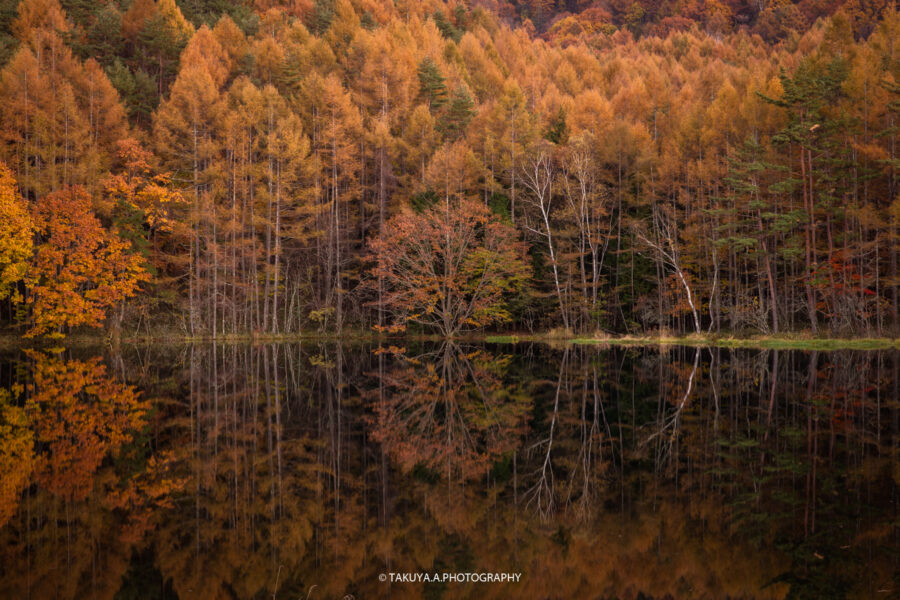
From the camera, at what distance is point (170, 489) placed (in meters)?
7.34

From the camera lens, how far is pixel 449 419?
454 inches

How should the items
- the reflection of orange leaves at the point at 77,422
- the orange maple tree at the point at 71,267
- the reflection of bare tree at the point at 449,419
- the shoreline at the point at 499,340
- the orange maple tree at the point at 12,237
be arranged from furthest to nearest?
the orange maple tree at the point at 71,267, the orange maple tree at the point at 12,237, the shoreline at the point at 499,340, the reflection of bare tree at the point at 449,419, the reflection of orange leaves at the point at 77,422

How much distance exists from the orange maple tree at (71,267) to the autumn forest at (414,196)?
0.13 meters

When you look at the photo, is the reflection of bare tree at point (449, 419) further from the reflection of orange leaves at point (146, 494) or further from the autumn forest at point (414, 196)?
the autumn forest at point (414, 196)

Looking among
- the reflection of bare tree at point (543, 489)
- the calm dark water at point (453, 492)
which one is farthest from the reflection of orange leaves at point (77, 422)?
the reflection of bare tree at point (543, 489)

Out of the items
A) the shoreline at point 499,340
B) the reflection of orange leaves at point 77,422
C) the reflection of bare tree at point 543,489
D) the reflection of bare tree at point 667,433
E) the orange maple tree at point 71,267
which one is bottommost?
the reflection of bare tree at point 543,489

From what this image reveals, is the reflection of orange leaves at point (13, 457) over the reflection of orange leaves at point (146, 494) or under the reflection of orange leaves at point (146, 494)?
over

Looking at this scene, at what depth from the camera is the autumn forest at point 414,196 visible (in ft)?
105

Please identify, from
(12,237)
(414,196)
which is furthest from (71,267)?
(414,196)

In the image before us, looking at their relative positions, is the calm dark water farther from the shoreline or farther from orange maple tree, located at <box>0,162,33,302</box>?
orange maple tree, located at <box>0,162,33,302</box>

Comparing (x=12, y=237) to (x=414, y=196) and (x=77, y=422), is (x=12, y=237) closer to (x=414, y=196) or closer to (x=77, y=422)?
(x=414, y=196)

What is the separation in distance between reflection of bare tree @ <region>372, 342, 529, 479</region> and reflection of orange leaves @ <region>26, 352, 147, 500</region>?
3.71m

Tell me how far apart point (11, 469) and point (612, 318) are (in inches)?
1501

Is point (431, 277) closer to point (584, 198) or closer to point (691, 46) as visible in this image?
point (584, 198)
